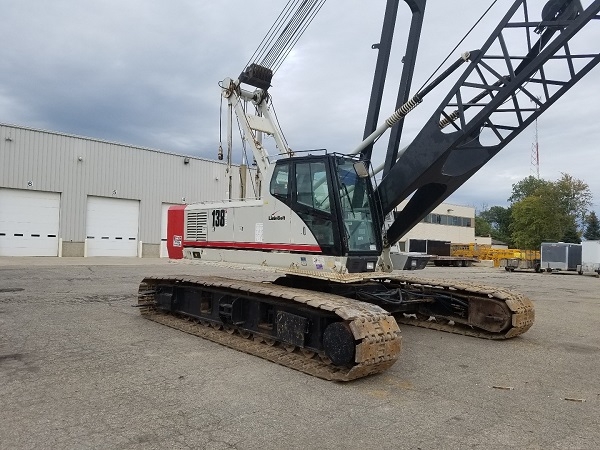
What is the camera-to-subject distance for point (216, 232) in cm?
925

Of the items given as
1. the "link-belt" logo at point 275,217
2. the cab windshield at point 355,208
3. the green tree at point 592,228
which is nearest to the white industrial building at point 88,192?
the "link-belt" logo at point 275,217

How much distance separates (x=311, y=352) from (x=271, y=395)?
1.50 m

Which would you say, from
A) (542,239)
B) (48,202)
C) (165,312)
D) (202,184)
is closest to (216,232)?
(165,312)

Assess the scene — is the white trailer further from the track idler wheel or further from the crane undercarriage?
the track idler wheel

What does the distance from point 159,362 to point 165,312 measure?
3587 mm

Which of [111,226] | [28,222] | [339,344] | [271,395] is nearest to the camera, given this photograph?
[271,395]

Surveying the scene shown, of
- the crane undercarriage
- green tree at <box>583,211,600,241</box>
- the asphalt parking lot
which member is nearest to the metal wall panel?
the crane undercarriage

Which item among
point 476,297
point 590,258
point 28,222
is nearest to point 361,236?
point 476,297

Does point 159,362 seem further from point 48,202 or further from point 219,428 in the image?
point 48,202

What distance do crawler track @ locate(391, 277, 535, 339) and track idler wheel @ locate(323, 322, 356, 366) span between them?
3.27m

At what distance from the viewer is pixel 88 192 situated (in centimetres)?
3039

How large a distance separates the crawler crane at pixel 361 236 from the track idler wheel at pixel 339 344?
19 millimetres

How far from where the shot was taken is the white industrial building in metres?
27.8

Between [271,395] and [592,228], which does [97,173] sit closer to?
[271,395]
